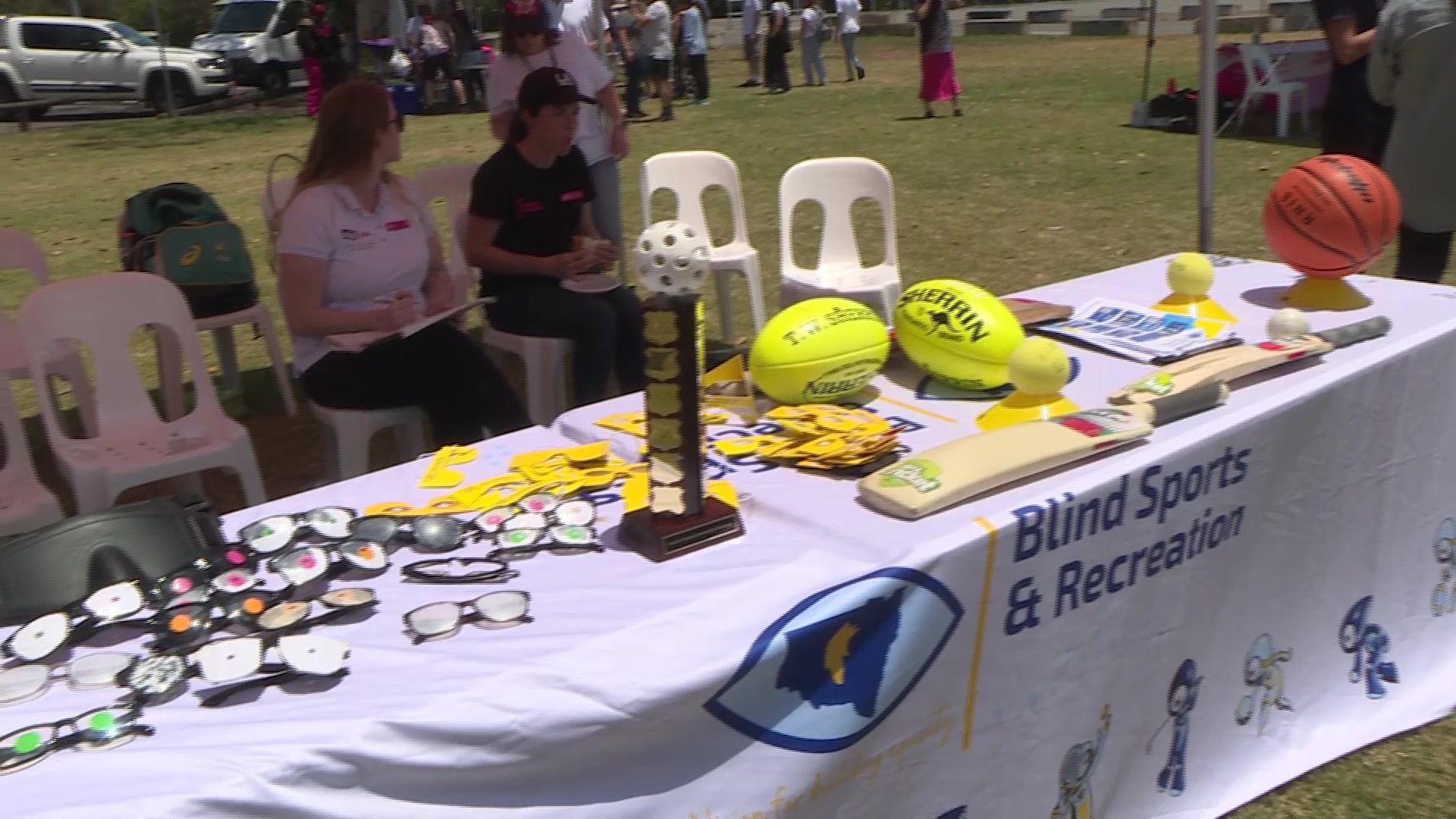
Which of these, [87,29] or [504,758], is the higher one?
[87,29]

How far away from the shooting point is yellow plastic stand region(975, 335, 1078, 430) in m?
1.92

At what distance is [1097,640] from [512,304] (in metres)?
2.26

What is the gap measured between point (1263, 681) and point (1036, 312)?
0.88 m

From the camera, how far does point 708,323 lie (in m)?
5.34

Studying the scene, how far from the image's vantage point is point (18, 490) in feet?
9.10

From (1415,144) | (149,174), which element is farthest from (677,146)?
(1415,144)

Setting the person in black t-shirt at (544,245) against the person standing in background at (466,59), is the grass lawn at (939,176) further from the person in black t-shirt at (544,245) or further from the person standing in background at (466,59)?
the person standing in background at (466,59)

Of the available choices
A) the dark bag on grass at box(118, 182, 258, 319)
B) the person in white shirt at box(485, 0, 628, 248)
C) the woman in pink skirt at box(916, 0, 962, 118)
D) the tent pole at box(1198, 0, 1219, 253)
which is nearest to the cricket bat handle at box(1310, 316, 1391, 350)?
the tent pole at box(1198, 0, 1219, 253)

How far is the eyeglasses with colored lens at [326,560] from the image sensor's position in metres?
1.45

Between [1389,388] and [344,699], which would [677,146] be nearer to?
[1389,388]

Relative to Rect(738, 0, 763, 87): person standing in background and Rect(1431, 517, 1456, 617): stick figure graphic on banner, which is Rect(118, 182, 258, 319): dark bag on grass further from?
Rect(738, 0, 763, 87): person standing in background

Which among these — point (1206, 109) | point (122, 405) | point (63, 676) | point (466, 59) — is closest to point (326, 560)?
point (63, 676)

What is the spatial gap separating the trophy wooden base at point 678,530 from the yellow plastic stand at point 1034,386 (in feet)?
1.87

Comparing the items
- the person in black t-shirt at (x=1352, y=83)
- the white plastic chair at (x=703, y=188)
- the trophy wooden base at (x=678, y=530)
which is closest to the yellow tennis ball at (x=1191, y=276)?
the trophy wooden base at (x=678, y=530)
